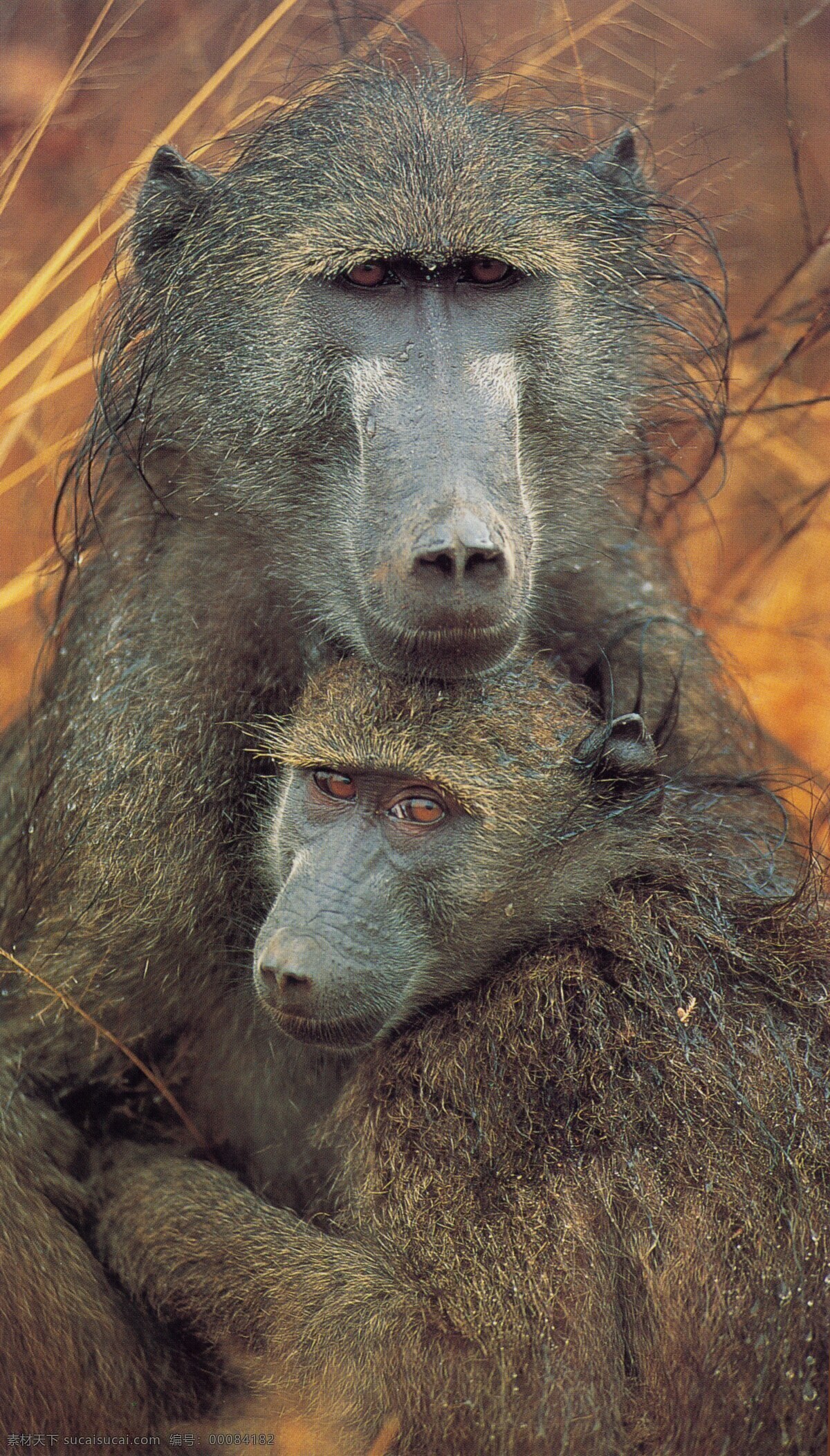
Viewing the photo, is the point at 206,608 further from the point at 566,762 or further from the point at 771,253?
the point at 771,253

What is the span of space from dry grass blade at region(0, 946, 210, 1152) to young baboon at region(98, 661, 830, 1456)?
33 cm

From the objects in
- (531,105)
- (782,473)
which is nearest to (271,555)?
(531,105)

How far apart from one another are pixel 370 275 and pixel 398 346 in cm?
21

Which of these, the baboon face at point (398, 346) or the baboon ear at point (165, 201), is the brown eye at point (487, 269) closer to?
the baboon face at point (398, 346)

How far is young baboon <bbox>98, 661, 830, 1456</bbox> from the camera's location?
3.14 m

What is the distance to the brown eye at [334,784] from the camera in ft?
11.2

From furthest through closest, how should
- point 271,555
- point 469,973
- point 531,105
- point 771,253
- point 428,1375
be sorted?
1. point 771,253
2. point 531,105
3. point 271,555
4. point 469,973
5. point 428,1375

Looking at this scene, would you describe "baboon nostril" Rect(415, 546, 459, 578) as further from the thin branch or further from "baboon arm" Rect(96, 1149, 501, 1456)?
the thin branch

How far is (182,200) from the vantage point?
3.71 m

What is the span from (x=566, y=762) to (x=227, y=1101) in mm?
1323

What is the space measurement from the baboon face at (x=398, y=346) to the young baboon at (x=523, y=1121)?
359 millimetres

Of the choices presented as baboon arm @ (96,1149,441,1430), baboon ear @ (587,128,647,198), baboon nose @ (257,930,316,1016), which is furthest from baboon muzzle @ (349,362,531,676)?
baboon arm @ (96,1149,441,1430)

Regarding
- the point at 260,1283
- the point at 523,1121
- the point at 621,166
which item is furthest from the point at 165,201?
the point at 260,1283

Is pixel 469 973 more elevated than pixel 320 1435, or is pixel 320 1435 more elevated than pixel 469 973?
pixel 469 973
